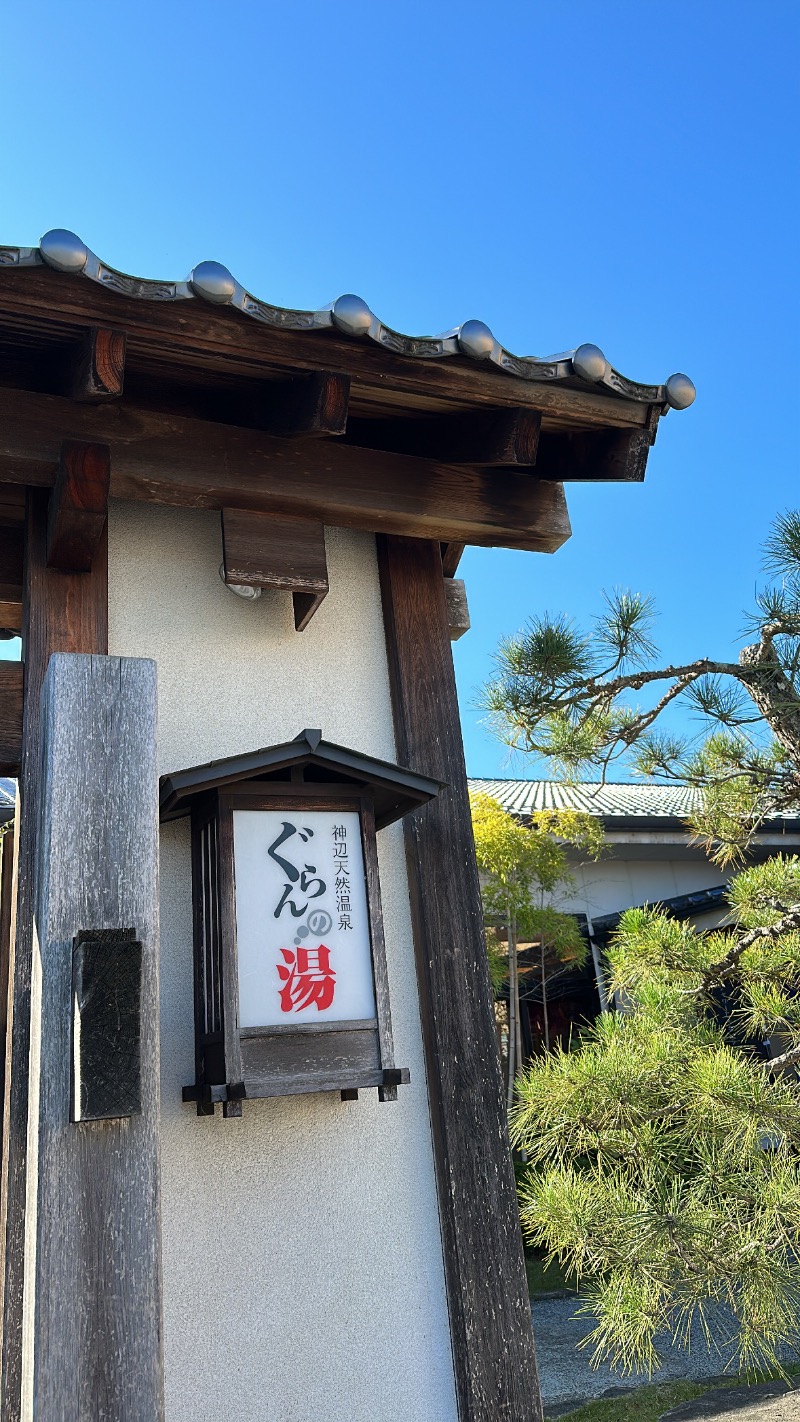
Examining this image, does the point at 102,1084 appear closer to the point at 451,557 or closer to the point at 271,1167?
the point at 271,1167

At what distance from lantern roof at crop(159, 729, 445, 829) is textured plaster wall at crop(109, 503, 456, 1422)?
209 mm

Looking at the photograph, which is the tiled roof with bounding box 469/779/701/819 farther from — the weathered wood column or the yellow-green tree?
the weathered wood column

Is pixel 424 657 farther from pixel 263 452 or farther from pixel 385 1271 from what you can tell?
pixel 385 1271

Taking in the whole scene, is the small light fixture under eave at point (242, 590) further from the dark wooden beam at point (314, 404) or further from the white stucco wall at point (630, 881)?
the white stucco wall at point (630, 881)

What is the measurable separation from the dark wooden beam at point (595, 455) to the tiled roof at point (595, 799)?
293 inches

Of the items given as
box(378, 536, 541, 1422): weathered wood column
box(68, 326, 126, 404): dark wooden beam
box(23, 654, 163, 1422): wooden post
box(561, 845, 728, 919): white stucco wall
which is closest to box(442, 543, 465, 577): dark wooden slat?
box(378, 536, 541, 1422): weathered wood column

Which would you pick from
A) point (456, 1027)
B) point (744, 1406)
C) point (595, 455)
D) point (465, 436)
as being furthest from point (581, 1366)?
point (465, 436)

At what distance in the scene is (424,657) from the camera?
3.08m

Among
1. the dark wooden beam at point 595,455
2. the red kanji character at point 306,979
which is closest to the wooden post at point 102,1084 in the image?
the red kanji character at point 306,979

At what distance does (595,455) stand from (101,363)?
1.42 meters

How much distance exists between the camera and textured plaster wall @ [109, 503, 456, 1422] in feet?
7.47

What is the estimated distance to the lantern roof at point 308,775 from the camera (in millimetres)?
2406

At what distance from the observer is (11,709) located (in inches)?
109

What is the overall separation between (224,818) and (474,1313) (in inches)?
51.2
